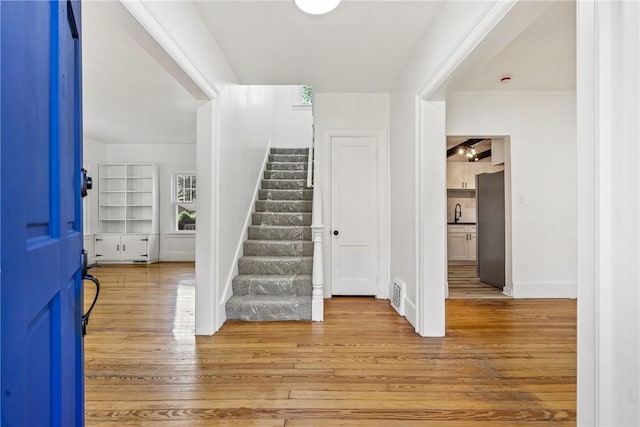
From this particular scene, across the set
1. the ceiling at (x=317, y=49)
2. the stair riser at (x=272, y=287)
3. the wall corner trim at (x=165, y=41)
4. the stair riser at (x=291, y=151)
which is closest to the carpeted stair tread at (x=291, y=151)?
the stair riser at (x=291, y=151)

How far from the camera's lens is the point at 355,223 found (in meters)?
4.26

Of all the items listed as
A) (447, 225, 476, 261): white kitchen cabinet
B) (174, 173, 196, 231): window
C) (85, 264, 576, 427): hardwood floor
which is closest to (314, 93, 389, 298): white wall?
(85, 264, 576, 427): hardwood floor

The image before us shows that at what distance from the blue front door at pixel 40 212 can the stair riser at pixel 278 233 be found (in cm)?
330

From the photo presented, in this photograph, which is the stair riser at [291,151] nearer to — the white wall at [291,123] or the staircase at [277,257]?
the white wall at [291,123]

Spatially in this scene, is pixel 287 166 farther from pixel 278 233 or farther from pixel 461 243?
pixel 461 243

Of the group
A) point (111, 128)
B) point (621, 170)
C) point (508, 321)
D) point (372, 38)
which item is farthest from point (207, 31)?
point (111, 128)

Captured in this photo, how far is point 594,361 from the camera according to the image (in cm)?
107

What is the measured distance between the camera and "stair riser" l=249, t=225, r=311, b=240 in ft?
14.4

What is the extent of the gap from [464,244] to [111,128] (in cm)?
756

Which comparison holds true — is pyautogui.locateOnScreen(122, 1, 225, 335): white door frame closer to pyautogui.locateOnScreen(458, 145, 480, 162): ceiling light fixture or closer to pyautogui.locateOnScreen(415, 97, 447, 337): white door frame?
pyautogui.locateOnScreen(415, 97, 447, 337): white door frame

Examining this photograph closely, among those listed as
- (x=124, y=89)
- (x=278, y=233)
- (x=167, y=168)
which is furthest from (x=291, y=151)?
(x=167, y=168)

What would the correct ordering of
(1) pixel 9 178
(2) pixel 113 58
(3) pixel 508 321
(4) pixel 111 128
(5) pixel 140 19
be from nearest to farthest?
1. (1) pixel 9 178
2. (5) pixel 140 19
3. (3) pixel 508 321
4. (2) pixel 113 58
5. (4) pixel 111 128

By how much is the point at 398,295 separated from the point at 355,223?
1.06 meters

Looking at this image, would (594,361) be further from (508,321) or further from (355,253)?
(355,253)
